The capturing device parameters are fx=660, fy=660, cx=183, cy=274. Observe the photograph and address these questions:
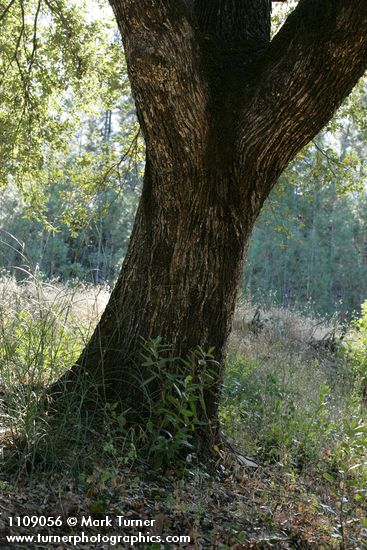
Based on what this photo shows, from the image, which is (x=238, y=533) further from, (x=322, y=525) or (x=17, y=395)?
(x=17, y=395)

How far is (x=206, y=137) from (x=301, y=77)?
68cm

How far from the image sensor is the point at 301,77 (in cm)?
387

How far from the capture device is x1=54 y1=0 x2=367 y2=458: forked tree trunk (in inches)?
152

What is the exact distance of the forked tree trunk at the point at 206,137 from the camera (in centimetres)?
387

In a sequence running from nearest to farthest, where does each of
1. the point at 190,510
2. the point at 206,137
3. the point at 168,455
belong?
1. the point at 190,510
2. the point at 168,455
3. the point at 206,137

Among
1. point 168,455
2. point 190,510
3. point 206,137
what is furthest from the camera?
point 206,137

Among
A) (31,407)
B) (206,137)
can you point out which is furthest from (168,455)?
(206,137)

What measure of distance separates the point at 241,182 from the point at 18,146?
14.4 ft

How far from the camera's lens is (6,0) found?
820 cm

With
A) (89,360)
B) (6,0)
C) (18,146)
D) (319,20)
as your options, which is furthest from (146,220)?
(6,0)

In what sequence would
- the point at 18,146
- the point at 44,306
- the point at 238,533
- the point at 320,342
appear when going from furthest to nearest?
the point at 320,342
the point at 18,146
the point at 44,306
the point at 238,533

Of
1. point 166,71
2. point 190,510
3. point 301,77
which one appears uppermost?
point 301,77

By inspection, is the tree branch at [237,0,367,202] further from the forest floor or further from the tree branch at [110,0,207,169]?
the forest floor

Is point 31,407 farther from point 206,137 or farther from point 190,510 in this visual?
point 206,137
